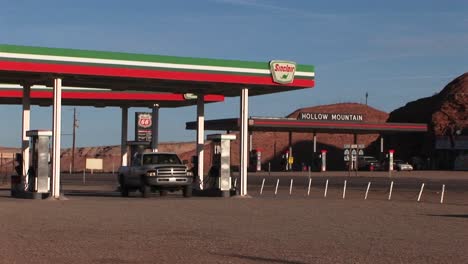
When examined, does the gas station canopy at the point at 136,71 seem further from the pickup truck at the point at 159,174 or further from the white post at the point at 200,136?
the pickup truck at the point at 159,174

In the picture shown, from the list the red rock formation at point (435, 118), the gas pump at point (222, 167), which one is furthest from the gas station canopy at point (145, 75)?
the red rock formation at point (435, 118)

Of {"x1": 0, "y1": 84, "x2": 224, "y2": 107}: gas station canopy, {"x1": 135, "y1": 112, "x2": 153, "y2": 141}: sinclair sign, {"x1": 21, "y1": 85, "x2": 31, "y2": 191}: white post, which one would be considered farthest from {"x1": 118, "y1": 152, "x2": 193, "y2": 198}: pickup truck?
{"x1": 135, "y1": 112, "x2": 153, "y2": 141}: sinclair sign

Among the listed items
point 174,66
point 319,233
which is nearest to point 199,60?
point 174,66

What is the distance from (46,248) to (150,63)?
765 inches

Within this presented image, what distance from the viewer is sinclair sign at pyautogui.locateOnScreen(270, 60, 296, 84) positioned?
36.3m

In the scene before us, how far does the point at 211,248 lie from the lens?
50.9ft

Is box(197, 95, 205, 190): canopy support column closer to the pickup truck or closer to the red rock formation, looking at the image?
the pickup truck

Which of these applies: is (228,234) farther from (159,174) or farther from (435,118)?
(435,118)

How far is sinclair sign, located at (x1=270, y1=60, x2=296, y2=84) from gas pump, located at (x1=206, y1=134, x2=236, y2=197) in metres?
3.16

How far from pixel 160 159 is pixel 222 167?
274 centimetres

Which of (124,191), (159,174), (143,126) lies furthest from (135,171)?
(143,126)

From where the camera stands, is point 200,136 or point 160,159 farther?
point 200,136

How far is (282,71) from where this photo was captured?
3653 cm

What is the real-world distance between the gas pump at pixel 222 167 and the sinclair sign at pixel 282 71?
3.16 m
